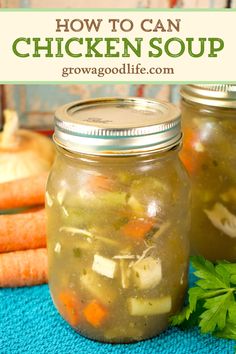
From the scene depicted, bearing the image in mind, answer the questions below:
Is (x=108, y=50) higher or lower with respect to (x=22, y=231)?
higher

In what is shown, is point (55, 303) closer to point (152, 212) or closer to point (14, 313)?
point (14, 313)

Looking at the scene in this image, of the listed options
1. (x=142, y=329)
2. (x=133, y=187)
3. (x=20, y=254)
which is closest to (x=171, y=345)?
(x=142, y=329)

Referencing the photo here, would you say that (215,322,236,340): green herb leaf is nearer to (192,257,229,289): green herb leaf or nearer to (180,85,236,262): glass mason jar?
(192,257,229,289): green herb leaf

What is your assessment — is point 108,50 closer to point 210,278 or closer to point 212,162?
point 212,162

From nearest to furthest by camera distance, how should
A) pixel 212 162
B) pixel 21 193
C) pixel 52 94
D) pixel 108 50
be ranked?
1. pixel 212 162
2. pixel 108 50
3. pixel 21 193
4. pixel 52 94

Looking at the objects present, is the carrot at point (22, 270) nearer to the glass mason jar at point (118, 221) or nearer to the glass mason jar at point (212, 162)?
the glass mason jar at point (118, 221)

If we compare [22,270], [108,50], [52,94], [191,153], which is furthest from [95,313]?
[52,94]
